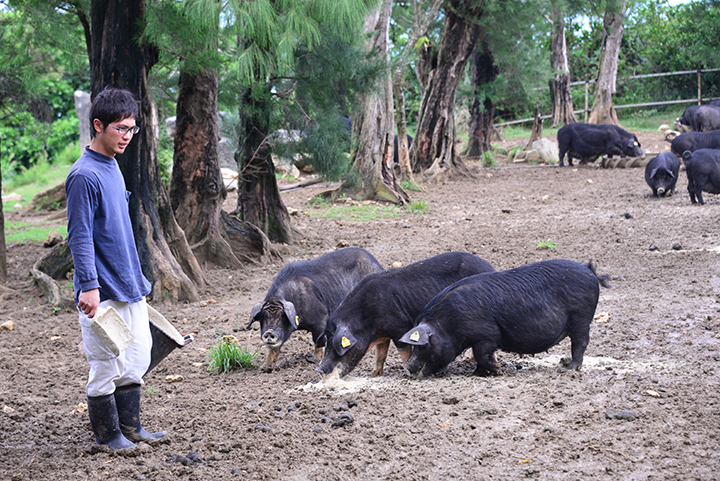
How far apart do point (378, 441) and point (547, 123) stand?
25.7 m

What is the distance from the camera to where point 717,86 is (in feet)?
81.5

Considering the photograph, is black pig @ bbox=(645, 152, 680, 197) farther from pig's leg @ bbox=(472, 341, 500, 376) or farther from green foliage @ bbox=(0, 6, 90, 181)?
green foliage @ bbox=(0, 6, 90, 181)

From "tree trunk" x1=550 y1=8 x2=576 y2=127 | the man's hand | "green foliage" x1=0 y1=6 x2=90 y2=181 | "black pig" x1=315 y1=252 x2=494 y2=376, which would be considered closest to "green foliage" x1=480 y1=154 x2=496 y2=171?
"tree trunk" x1=550 y1=8 x2=576 y2=127

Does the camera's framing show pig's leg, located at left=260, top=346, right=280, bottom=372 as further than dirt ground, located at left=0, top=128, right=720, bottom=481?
Yes

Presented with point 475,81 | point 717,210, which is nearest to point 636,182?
point 717,210

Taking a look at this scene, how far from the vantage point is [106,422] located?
12.2ft

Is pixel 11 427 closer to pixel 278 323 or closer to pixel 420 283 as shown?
pixel 278 323

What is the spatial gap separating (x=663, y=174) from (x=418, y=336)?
9.57 metres

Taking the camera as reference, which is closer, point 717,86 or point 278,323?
point 278,323

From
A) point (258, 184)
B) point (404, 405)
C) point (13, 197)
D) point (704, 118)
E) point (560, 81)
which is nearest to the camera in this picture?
point (404, 405)

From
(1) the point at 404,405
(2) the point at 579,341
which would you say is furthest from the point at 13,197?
(2) the point at 579,341

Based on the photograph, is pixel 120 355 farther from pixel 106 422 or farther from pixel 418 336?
pixel 418 336

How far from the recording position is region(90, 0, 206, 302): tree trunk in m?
6.95

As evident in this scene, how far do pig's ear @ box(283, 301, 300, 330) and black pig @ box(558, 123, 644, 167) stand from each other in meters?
14.6
